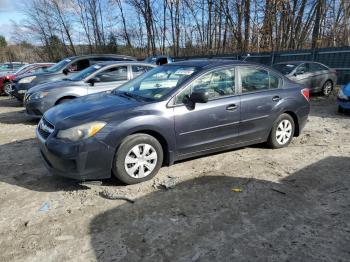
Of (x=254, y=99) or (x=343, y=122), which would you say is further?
(x=343, y=122)

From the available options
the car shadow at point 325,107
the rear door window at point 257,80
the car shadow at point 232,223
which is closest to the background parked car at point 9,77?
the car shadow at point 325,107

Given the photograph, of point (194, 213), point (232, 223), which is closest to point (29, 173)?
point (194, 213)

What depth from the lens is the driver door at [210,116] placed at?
4.71 metres

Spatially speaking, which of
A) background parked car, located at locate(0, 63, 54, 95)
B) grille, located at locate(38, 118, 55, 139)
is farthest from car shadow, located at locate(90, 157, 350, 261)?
background parked car, located at locate(0, 63, 54, 95)

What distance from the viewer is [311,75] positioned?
39.8 ft

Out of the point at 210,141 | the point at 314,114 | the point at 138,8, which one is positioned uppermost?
the point at 138,8

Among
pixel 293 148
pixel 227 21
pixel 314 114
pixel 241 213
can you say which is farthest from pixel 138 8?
pixel 241 213

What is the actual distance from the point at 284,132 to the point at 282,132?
2.1 inches

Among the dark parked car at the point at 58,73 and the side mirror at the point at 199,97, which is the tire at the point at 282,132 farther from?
the dark parked car at the point at 58,73

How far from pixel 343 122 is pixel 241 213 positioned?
18.8ft

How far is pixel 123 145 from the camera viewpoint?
424cm

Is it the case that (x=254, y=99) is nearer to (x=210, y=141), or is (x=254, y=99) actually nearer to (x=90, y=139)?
(x=210, y=141)

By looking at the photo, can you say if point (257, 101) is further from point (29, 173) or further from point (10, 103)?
point (10, 103)

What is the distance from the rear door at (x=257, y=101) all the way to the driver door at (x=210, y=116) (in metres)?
0.17
